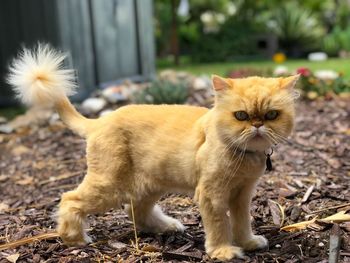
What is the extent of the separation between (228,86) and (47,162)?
3.35 m

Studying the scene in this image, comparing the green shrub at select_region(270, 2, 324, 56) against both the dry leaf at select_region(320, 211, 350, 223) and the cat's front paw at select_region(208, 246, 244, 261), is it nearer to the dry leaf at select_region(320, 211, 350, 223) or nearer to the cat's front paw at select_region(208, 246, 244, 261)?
the dry leaf at select_region(320, 211, 350, 223)

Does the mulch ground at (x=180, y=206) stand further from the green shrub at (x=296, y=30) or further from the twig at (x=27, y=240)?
the green shrub at (x=296, y=30)

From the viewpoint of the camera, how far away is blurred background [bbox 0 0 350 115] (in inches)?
318

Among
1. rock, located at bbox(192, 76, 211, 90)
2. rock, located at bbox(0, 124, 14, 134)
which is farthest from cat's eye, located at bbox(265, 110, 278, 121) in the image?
rock, located at bbox(192, 76, 211, 90)

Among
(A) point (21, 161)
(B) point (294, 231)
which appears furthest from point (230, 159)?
(A) point (21, 161)

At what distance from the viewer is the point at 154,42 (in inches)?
466

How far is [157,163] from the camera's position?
284 centimetres

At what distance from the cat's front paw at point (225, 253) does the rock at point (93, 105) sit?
508 cm

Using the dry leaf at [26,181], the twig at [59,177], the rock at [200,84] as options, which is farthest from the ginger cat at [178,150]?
the rock at [200,84]

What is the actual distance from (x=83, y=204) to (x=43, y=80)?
30.6 inches

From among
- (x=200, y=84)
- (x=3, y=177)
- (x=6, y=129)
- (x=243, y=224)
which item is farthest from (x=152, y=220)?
(x=200, y=84)

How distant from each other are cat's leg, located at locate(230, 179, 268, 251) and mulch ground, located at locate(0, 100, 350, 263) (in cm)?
6

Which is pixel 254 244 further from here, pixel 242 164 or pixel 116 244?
pixel 116 244

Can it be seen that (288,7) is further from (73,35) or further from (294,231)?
(294,231)
